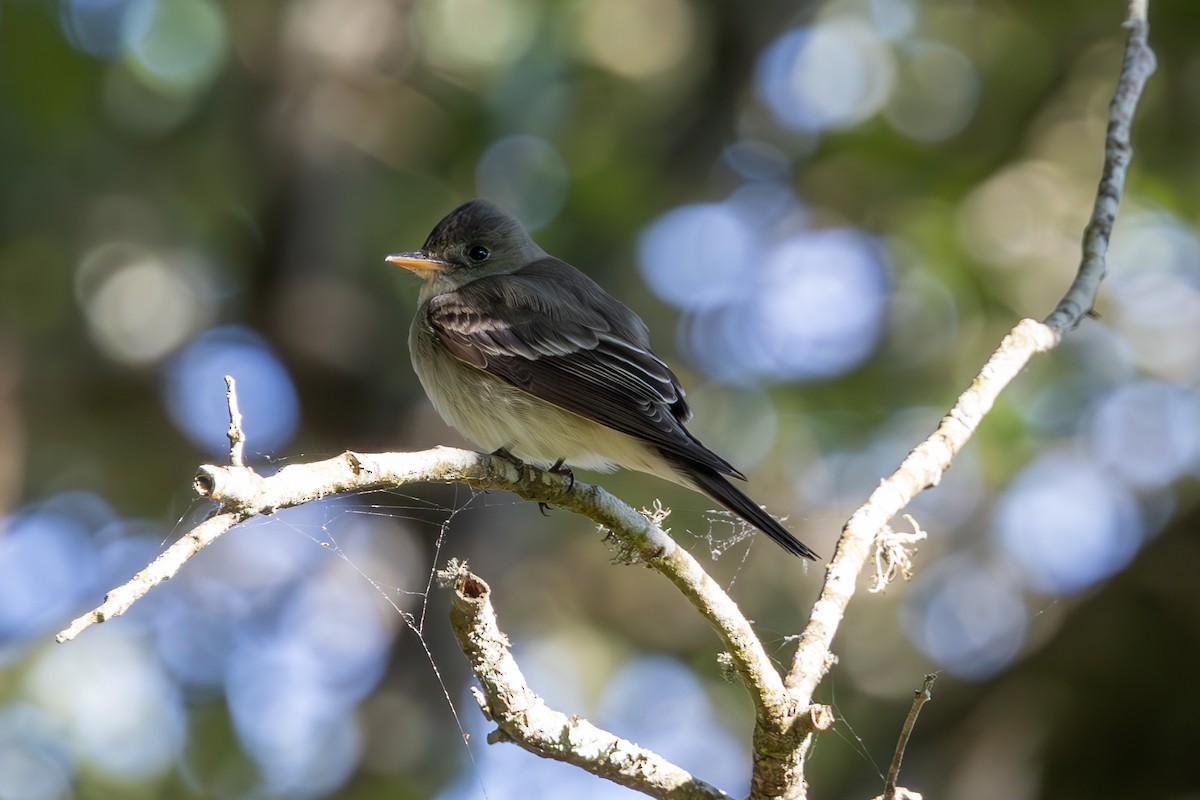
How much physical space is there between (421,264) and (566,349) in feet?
2.63

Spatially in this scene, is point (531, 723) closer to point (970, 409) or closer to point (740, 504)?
point (740, 504)

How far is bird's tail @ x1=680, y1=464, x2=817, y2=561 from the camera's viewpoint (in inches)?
124

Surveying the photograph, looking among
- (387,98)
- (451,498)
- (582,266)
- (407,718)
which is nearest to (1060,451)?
(582,266)

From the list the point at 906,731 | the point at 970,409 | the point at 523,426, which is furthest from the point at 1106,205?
the point at 906,731

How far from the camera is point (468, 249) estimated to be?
480 centimetres

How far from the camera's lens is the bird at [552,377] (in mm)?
3768

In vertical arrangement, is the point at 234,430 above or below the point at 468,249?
below

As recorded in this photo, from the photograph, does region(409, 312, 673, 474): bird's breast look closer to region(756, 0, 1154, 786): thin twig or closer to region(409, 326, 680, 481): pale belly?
region(409, 326, 680, 481): pale belly

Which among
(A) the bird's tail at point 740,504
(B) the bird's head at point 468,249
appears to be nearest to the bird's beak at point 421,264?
(B) the bird's head at point 468,249

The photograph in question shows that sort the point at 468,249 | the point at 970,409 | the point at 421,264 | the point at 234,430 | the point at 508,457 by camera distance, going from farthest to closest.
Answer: the point at 468,249 → the point at 421,264 → the point at 508,457 → the point at 970,409 → the point at 234,430

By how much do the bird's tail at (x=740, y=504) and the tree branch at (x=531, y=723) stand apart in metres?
0.73

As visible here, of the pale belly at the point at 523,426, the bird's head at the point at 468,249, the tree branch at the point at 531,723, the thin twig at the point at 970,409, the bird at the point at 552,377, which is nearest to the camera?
the tree branch at the point at 531,723

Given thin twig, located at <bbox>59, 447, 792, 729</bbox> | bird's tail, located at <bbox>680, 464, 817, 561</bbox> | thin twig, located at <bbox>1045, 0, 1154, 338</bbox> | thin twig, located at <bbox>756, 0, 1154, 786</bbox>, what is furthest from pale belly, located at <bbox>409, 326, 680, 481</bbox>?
thin twig, located at <bbox>1045, 0, 1154, 338</bbox>

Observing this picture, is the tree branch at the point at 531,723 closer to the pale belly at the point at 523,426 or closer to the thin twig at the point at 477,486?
the thin twig at the point at 477,486
